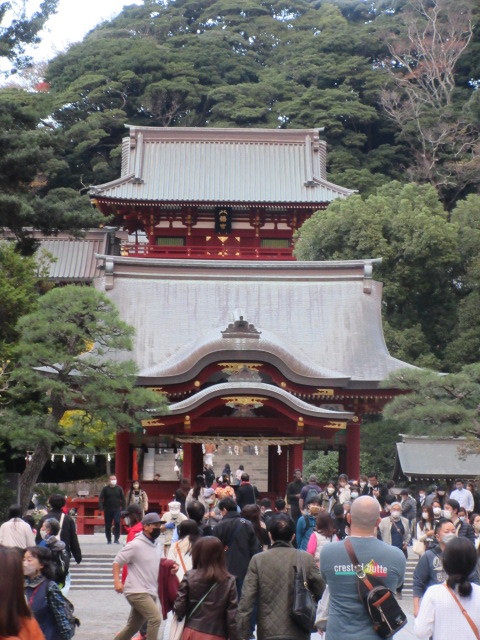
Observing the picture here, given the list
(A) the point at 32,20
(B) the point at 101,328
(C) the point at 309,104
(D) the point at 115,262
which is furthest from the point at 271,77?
(A) the point at 32,20

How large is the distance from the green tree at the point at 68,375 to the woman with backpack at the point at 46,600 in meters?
12.1

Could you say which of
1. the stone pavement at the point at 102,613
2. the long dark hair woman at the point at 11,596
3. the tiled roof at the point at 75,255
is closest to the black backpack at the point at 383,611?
the long dark hair woman at the point at 11,596

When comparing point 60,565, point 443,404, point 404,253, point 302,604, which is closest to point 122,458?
point 443,404

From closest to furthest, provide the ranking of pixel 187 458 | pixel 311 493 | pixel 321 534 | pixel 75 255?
pixel 321 534
pixel 311 493
pixel 187 458
pixel 75 255

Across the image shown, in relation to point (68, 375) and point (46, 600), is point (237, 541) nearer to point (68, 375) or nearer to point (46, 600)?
point (46, 600)

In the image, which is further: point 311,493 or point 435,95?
point 435,95

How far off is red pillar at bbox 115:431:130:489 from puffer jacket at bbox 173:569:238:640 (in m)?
16.9

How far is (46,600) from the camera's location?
6797 mm

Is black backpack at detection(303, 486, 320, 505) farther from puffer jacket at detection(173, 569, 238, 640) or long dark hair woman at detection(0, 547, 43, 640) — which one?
long dark hair woman at detection(0, 547, 43, 640)

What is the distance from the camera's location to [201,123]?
174ft

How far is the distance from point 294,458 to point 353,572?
1762 centimetres

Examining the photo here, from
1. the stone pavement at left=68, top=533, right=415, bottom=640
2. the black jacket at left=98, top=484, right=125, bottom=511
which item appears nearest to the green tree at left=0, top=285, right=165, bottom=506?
the black jacket at left=98, top=484, right=125, bottom=511

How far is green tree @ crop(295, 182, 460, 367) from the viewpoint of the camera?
33688 millimetres

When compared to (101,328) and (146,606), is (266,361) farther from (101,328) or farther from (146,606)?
(146,606)
